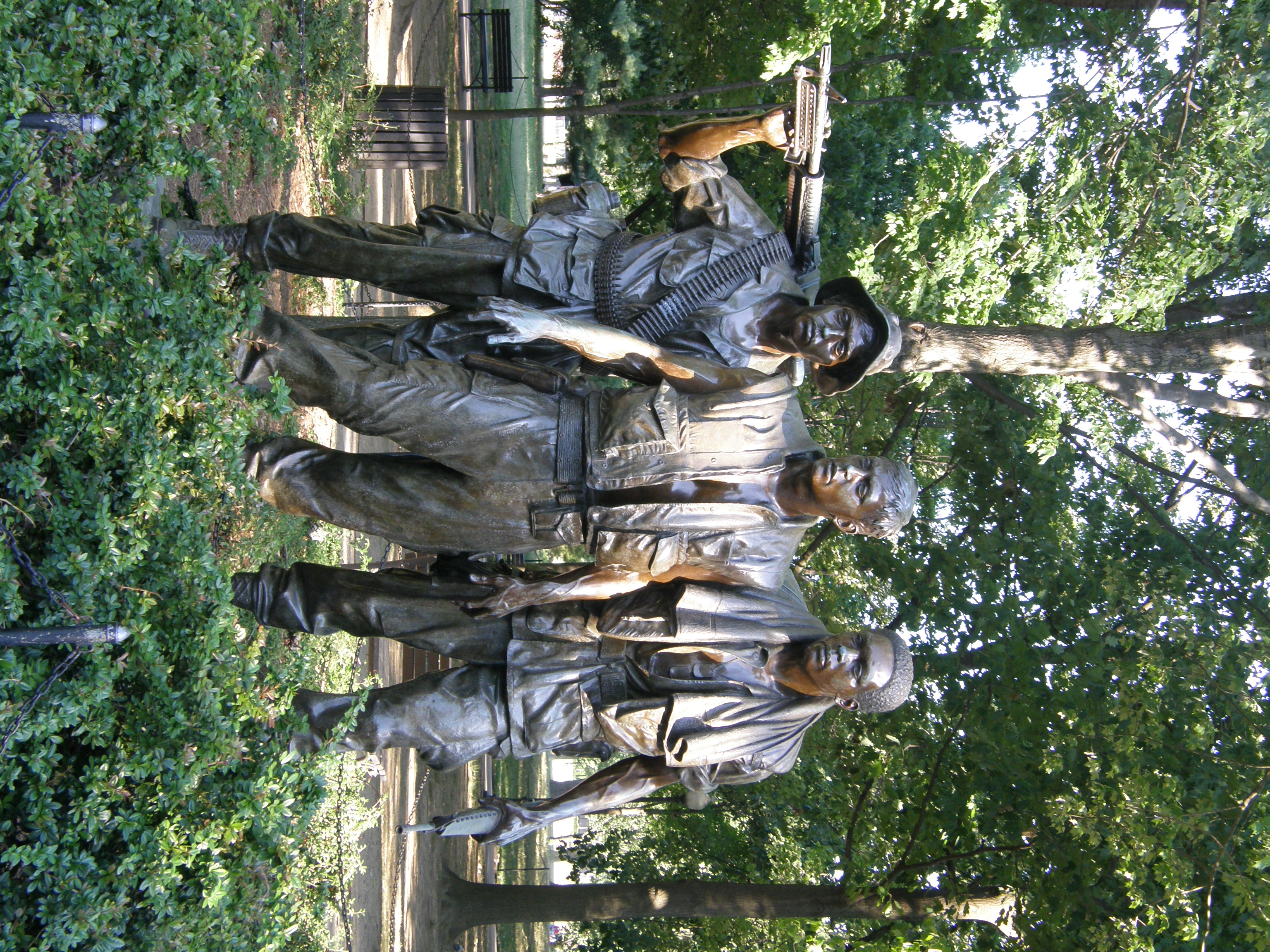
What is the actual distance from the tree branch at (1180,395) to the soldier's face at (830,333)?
271cm

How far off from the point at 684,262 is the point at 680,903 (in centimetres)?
838

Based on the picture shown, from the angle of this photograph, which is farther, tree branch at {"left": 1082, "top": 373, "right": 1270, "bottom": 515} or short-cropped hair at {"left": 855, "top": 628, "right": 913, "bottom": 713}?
tree branch at {"left": 1082, "top": 373, "right": 1270, "bottom": 515}

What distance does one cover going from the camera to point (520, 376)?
451cm

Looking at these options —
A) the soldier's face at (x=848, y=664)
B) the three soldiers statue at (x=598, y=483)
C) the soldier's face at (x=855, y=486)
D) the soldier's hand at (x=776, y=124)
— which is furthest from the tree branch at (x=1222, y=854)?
the soldier's hand at (x=776, y=124)

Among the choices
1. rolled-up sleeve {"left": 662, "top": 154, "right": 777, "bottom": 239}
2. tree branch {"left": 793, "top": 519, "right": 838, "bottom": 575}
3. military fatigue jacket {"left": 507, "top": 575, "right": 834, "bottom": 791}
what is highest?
rolled-up sleeve {"left": 662, "top": 154, "right": 777, "bottom": 239}

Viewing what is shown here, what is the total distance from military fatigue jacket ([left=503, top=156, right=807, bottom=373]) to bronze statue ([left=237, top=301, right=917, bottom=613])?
0.30m

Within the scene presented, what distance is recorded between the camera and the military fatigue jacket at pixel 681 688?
4.64m

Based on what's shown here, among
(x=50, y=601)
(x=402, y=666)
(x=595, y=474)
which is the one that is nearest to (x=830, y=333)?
(x=595, y=474)

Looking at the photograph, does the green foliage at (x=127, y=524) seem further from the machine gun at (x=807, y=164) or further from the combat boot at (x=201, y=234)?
the machine gun at (x=807, y=164)

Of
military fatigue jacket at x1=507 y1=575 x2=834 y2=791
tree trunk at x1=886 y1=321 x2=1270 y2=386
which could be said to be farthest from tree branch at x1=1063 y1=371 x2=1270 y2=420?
military fatigue jacket at x1=507 y1=575 x2=834 y2=791

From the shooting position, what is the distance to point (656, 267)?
466 centimetres

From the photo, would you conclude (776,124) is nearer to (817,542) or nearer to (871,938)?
(817,542)

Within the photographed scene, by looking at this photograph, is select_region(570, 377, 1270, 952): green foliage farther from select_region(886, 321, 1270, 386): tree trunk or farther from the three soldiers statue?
the three soldiers statue

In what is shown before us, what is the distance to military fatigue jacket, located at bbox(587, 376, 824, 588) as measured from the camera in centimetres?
434
